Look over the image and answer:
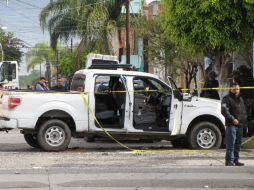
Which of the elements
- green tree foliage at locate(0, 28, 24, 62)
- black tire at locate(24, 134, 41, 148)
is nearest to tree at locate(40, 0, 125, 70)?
black tire at locate(24, 134, 41, 148)

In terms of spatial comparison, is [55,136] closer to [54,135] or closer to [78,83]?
[54,135]

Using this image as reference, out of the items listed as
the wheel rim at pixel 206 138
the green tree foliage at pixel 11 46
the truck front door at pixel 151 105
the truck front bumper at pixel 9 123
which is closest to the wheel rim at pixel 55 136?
the truck front bumper at pixel 9 123

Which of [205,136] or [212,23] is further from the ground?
[212,23]

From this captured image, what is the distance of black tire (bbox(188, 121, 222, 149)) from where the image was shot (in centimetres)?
1345

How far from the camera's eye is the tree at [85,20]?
108 feet

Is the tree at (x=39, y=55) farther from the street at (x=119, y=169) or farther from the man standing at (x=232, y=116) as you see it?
the man standing at (x=232, y=116)

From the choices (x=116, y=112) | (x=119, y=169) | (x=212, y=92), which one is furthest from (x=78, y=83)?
(x=119, y=169)

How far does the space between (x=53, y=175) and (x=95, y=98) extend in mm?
3995

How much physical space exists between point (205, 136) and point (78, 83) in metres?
3.37

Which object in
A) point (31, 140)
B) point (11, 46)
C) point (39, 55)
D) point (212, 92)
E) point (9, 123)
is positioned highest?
point (39, 55)

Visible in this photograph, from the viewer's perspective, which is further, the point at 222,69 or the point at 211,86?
the point at 211,86

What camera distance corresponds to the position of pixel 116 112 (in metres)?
13.5

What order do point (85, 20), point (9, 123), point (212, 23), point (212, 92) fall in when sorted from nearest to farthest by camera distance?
point (9, 123)
point (212, 23)
point (212, 92)
point (85, 20)

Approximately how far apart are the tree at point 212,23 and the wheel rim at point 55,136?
4.03 m
